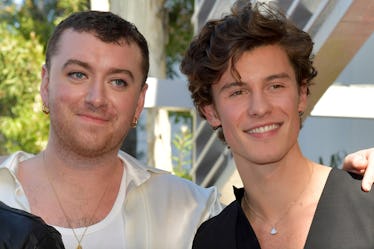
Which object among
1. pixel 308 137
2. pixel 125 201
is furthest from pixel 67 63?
pixel 308 137

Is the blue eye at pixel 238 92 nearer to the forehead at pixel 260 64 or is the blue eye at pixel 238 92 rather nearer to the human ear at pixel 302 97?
the forehead at pixel 260 64

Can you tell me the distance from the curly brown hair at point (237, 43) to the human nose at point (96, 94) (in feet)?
1.25

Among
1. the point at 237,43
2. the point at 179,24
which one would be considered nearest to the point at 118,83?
the point at 237,43

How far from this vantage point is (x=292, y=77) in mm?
A: 2766

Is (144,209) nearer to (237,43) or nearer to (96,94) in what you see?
(96,94)

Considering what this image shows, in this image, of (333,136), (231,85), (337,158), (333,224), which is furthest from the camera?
(333,136)

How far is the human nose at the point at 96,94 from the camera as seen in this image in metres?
2.84

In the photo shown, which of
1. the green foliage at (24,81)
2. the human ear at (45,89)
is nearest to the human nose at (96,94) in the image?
the human ear at (45,89)

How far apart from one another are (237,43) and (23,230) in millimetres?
1461

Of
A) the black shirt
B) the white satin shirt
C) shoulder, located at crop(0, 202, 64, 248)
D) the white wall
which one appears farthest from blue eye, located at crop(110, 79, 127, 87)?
the white wall

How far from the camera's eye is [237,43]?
2760 mm

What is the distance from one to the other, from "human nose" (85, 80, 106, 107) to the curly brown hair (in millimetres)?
382

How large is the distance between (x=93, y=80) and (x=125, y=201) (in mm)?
538

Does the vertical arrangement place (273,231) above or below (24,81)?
above
